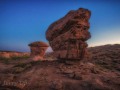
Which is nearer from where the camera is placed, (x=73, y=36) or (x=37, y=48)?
(x=73, y=36)

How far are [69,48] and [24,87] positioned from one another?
772 cm

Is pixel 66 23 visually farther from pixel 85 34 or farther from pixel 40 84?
pixel 40 84

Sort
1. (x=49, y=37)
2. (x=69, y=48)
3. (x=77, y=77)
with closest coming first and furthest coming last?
(x=77, y=77) → (x=69, y=48) → (x=49, y=37)

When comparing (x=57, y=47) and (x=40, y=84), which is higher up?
(x=57, y=47)

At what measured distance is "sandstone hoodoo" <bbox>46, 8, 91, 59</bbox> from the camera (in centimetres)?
1691

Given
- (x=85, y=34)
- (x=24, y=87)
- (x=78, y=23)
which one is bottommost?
(x=24, y=87)

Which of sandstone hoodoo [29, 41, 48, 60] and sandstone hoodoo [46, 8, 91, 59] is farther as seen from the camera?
sandstone hoodoo [29, 41, 48, 60]

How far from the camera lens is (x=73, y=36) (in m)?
17.0

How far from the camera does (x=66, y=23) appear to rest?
17.8 m

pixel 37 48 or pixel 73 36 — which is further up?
pixel 73 36

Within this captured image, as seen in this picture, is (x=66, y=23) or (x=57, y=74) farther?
(x=66, y=23)

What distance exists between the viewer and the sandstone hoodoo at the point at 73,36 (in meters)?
16.9

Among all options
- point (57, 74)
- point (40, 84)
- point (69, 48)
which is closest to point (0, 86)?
point (40, 84)

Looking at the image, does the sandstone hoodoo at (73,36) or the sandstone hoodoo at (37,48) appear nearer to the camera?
the sandstone hoodoo at (73,36)
